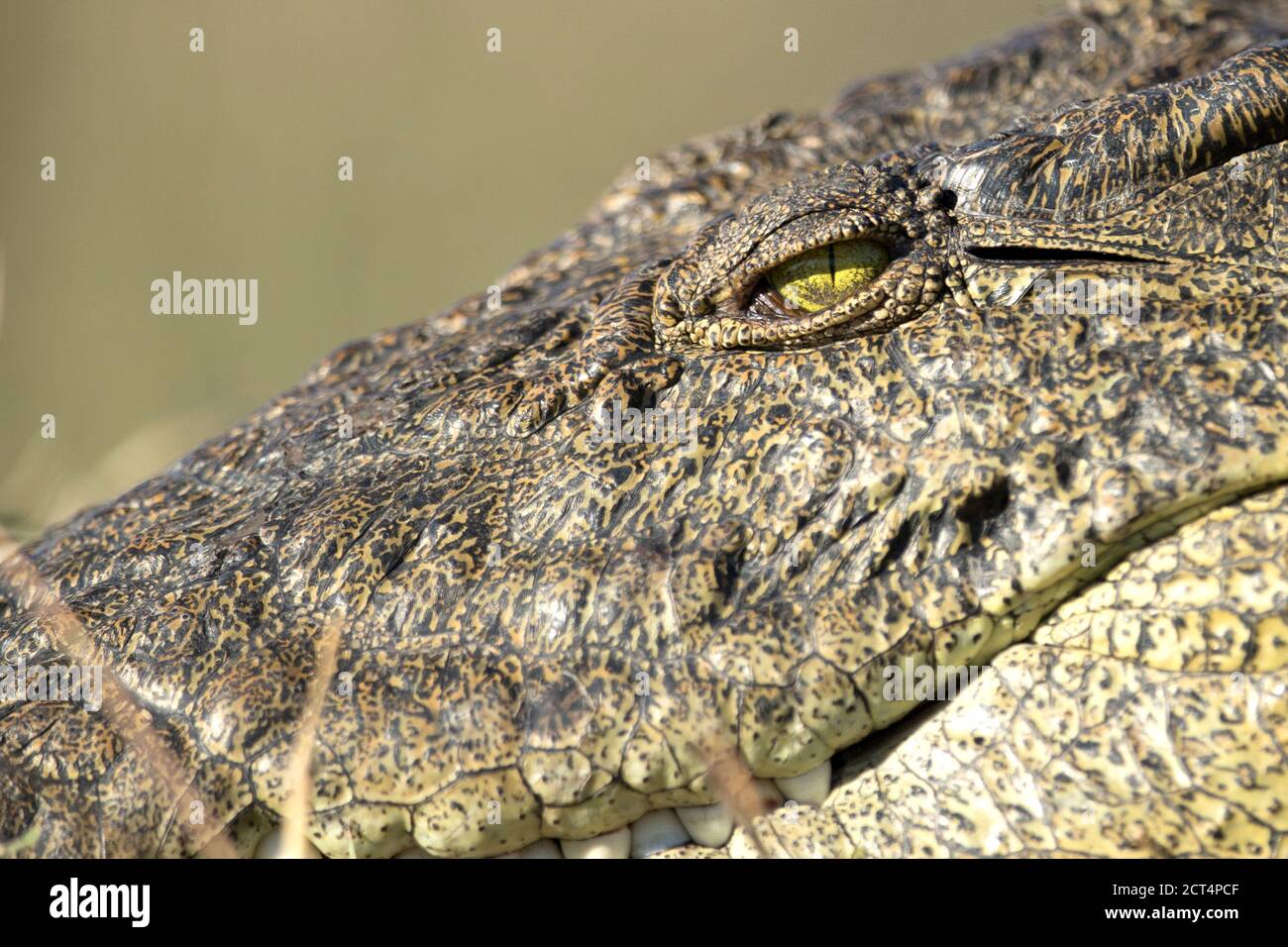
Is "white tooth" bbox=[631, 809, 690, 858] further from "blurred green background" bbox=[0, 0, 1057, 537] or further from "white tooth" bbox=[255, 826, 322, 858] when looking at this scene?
"blurred green background" bbox=[0, 0, 1057, 537]

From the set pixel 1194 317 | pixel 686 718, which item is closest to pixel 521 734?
pixel 686 718

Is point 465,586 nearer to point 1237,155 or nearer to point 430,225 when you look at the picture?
point 1237,155

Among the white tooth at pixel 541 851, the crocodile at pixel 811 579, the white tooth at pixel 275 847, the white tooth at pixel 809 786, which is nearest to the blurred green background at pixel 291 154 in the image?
the crocodile at pixel 811 579

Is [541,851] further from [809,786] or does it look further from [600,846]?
[809,786]

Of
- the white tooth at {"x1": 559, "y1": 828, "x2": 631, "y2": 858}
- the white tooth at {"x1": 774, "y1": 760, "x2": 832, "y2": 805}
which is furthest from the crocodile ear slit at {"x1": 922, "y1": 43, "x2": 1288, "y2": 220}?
the white tooth at {"x1": 559, "y1": 828, "x2": 631, "y2": 858}

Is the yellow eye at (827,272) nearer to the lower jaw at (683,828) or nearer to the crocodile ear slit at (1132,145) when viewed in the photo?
the crocodile ear slit at (1132,145)

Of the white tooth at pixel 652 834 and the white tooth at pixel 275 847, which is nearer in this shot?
the white tooth at pixel 275 847
